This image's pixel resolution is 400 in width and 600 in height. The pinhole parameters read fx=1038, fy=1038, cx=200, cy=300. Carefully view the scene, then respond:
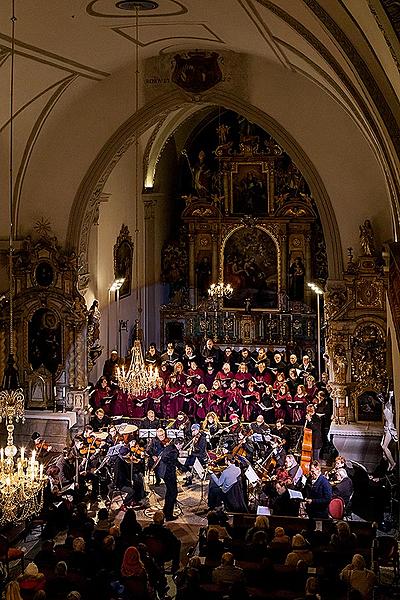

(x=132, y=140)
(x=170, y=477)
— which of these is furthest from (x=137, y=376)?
(x=132, y=140)

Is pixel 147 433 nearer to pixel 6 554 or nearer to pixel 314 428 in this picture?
pixel 314 428

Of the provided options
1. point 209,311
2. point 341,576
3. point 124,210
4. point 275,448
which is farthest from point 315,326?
point 341,576

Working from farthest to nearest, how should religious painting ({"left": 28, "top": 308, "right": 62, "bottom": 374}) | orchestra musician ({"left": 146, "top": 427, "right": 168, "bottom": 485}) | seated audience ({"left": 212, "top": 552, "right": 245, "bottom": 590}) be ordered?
1. religious painting ({"left": 28, "top": 308, "right": 62, "bottom": 374})
2. orchestra musician ({"left": 146, "top": 427, "right": 168, "bottom": 485})
3. seated audience ({"left": 212, "top": 552, "right": 245, "bottom": 590})

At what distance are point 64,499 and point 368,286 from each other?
719cm

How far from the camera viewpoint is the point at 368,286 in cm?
1906

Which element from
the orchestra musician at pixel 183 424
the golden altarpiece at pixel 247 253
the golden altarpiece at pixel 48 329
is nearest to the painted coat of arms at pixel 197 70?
the golden altarpiece at pixel 48 329

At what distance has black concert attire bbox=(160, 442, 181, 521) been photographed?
53.1 feet

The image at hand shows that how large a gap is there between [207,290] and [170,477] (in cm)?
1162

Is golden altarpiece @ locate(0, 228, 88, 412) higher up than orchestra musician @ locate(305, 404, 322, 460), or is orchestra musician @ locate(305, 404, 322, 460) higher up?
golden altarpiece @ locate(0, 228, 88, 412)

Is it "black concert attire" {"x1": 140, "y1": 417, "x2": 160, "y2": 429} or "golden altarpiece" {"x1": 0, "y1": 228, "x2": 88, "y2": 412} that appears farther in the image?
"golden altarpiece" {"x1": 0, "y1": 228, "x2": 88, "y2": 412}

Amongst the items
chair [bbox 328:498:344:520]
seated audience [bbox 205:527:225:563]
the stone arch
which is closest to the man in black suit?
chair [bbox 328:498:344:520]

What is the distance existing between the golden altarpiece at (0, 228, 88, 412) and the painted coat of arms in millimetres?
4023

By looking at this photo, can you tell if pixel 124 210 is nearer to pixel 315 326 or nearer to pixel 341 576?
pixel 315 326

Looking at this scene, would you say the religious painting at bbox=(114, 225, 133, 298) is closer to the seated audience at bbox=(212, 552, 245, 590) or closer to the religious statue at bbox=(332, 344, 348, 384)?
the religious statue at bbox=(332, 344, 348, 384)
